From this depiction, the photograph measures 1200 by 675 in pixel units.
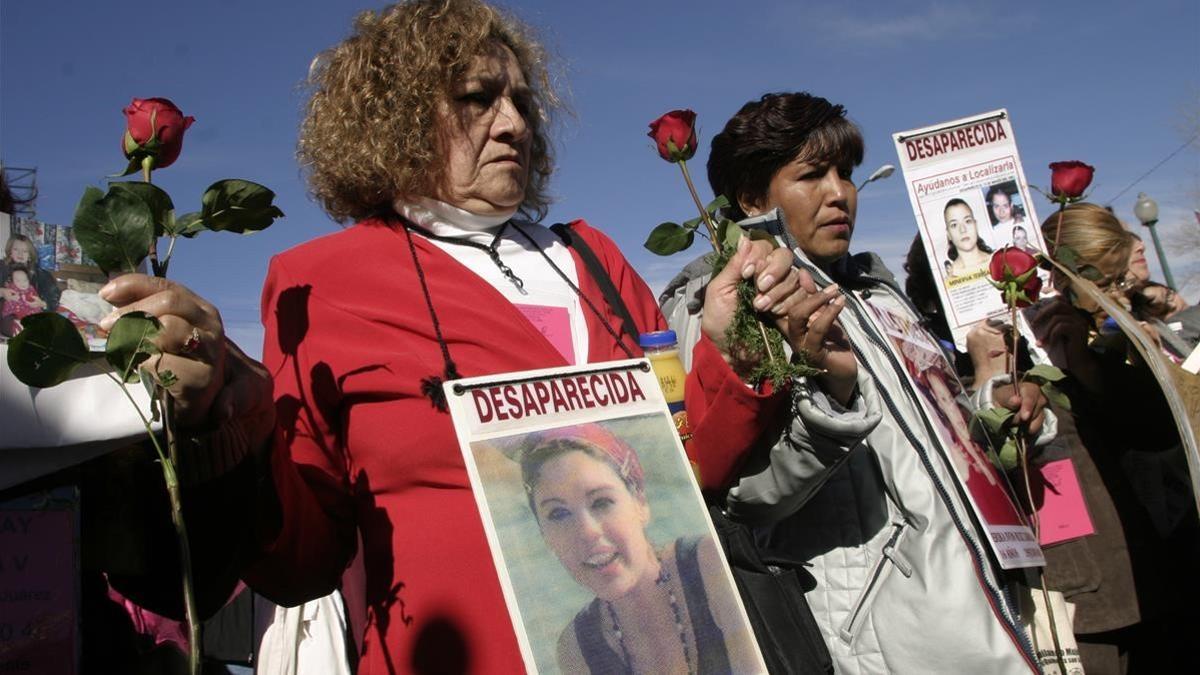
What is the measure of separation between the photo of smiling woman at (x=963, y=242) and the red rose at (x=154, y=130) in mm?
2800

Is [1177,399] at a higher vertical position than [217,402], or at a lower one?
lower

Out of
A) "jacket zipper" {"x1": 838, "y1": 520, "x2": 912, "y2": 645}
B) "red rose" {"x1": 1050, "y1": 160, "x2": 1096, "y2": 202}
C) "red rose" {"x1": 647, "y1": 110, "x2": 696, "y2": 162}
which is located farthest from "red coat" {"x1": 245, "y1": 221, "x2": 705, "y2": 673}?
"red rose" {"x1": 1050, "y1": 160, "x2": 1096, "y2": 202}

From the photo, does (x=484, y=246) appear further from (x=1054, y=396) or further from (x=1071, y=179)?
(x=1071, y=179)

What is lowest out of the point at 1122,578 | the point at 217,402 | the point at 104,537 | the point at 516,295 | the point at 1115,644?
the point at 1115,644

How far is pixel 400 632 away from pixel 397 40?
1248mm

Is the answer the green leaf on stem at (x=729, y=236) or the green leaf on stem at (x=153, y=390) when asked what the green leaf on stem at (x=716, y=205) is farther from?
the green leaf on stem at (x=153, y=390)

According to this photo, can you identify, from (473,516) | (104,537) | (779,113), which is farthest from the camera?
(779,113)

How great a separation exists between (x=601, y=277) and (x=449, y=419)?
53 centimetres

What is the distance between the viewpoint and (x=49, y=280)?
4.85ft

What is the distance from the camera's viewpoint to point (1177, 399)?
218 cm

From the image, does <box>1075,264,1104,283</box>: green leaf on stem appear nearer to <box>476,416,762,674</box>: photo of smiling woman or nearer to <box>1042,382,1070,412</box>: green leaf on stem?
<box>1042,382,1070,412</box>: green leaf on stem

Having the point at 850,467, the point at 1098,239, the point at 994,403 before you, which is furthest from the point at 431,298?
the point at 1098,239

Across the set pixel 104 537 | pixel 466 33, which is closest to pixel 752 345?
pixel 466 33

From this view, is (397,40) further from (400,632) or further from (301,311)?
(400,632)
